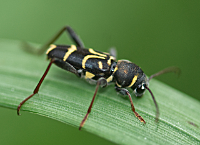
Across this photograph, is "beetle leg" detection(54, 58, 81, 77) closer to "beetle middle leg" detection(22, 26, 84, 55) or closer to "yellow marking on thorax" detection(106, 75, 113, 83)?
"yellow marking on thorax" detection(106, 75, 113, 83)

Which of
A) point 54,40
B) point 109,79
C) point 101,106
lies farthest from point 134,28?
point 101,106

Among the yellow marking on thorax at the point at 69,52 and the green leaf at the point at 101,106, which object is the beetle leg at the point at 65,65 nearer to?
the yellow marking on thorax at the point at 69,52

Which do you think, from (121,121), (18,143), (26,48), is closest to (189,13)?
(121,121)

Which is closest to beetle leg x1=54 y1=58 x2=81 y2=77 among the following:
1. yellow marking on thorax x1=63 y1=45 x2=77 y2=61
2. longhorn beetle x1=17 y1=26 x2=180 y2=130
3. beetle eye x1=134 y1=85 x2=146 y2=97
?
longhorn beetle x1=17 y1=26 x2=180 y2=130

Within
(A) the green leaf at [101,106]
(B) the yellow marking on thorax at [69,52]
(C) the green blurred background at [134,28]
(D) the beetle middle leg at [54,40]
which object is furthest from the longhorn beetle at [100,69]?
(C) the green blurred background at [134,28]

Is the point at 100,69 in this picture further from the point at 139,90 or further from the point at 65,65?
the point at 139,90
